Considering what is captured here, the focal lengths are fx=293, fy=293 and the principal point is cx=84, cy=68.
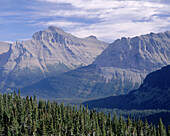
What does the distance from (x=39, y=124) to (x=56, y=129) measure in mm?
11349

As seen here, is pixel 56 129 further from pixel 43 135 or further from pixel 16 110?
pixel 16 110

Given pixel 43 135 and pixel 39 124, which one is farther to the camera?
pixel 39 124

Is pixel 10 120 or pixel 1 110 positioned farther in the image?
pixel 1 110

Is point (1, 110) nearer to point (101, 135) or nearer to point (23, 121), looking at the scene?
point (23, 121)

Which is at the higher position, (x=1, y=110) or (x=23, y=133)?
(x=1, y=110)

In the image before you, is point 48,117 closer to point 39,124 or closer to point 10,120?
point 39,124

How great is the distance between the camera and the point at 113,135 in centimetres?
19925

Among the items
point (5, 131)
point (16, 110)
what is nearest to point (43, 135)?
point (5, 131)

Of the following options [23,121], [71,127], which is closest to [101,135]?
[71,127]

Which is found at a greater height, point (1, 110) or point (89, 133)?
point (1, 110)

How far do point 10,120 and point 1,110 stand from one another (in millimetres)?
23110

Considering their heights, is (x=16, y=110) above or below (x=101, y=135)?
above

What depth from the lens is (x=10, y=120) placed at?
17750 cm

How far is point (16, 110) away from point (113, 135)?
222ft
